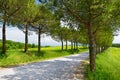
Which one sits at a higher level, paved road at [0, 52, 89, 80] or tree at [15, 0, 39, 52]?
tree at [15, 0, 39, 52]

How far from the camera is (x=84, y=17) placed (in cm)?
2628

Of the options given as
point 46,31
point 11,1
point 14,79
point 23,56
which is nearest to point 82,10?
point 14,79

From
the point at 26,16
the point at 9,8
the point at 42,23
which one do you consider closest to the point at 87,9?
the point at 9,8

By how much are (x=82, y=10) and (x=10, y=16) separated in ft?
49.6

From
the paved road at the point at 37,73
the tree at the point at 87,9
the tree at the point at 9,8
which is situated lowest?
the paved road at the point at 37,73

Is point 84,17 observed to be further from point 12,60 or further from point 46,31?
point 46,31

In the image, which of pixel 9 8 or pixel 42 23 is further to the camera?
pixel 42 23

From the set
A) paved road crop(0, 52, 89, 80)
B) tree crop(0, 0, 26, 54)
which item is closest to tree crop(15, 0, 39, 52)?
tree crop(0, 0, 26, 54)

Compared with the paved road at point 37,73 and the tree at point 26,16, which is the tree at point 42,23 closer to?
the tree at point 26,16

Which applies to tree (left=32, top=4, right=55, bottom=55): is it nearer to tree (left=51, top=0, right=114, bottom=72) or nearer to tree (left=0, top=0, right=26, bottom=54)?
tree (left=0, top=0, right=26, bottom=54)

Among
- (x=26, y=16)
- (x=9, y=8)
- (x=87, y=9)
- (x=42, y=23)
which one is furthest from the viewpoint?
(x=42, y=23)

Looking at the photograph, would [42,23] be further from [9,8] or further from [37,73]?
[37,73]

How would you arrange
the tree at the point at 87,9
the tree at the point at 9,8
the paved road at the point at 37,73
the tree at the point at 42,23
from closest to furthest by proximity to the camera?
the paved road at the point at 37,73 < the tree at the point at 87,9 < the tree at the point at 9,8 < the tree at the point at 42,23

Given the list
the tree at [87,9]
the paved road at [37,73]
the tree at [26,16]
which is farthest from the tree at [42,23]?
the tree at [87,9]
